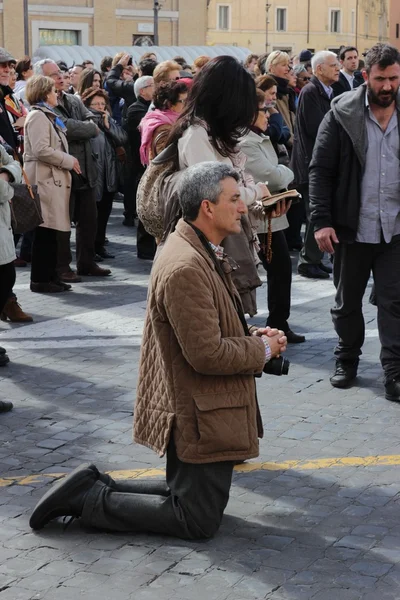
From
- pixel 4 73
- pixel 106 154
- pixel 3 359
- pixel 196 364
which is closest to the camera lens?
pixel 196 364

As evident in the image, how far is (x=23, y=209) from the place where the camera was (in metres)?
9.03

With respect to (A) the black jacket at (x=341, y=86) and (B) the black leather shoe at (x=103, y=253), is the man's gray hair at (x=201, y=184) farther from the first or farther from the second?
(A) the black jacket at (x=341, y=86)

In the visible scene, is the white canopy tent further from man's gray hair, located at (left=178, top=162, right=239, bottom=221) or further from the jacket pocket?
the jacket pocket

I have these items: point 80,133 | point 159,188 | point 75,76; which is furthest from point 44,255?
point 75,76

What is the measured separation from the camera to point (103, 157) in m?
12.9

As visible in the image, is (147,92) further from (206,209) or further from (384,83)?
(206,209)

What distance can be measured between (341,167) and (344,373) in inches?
49.9

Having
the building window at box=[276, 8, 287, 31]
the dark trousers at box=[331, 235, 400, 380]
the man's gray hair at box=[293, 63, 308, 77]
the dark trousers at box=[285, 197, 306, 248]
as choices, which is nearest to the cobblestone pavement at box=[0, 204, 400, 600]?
the dark trousers at box=[331, 235, 400, 380]

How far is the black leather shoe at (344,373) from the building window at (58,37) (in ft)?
161

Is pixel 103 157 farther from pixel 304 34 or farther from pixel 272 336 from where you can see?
pixel 304 34

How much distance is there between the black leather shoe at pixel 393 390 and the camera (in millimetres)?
7422

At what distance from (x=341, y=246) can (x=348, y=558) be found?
310 cm

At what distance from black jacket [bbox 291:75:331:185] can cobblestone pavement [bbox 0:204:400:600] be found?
229 centimetres

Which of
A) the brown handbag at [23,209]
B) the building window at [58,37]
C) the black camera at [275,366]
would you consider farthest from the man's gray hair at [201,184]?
the building window at [58,37]
